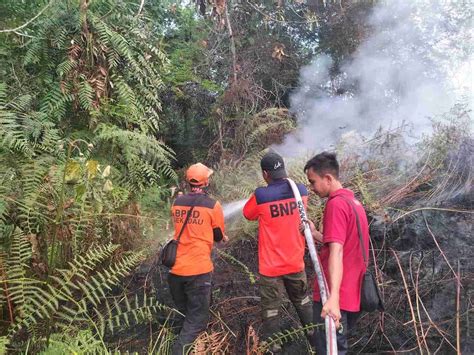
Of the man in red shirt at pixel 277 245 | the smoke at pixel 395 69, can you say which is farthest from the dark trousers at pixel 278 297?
the smoke at pixel 395 69

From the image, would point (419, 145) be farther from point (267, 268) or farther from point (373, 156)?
point (267, 268)

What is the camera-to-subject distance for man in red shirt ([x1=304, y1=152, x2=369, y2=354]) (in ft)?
7.60

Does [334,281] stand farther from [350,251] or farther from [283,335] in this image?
[283,335]

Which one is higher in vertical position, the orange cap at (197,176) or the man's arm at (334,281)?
the orange cap at (197,176)

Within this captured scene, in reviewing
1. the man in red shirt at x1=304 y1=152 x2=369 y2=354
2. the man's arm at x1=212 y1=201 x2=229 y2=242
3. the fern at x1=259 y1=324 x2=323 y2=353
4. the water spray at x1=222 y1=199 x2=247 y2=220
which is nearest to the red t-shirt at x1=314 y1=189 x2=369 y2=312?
the man in red shirt at x1=304 y1=152 x2=369 y2=354

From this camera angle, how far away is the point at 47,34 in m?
5.32

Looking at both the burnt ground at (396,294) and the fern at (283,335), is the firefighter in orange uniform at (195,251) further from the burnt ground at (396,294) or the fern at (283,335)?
the fern at (283,335)

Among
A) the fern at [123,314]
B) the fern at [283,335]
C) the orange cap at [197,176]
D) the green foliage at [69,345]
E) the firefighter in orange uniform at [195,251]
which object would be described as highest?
the orange cap at [197,176]

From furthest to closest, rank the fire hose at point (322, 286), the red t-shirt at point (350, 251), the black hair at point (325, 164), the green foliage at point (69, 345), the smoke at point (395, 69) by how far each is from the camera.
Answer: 1. the smoke at point (395, 69)
2. the black hair at point (325, 164)
3. the red t-shirt at point (350, 251)
4. the green foliage at point (69, 345)
5. the fire hose at point (322, 286)

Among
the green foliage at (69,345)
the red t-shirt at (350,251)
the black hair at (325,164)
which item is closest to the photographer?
the green foliage at (69,345)

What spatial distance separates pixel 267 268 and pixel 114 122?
11.9 ft

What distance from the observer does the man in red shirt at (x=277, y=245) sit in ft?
10.6

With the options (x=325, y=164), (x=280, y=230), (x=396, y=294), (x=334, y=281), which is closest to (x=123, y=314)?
(x=280, y=230)

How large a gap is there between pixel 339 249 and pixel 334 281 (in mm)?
196
